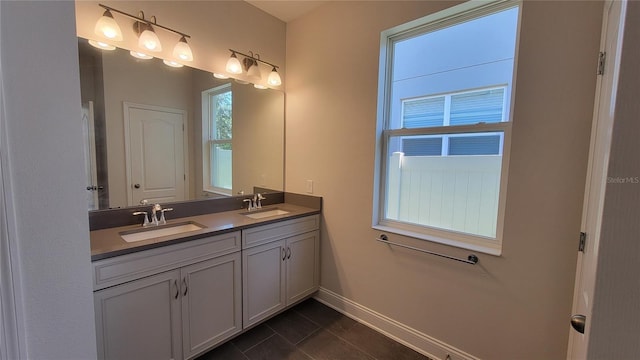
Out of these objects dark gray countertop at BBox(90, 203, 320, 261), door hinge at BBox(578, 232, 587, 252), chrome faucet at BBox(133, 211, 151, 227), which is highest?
door hinge at BBox(578, 232, 587, 252)

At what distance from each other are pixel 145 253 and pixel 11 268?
37.2 inches

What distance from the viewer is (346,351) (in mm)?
1935

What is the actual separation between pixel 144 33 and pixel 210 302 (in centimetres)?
181

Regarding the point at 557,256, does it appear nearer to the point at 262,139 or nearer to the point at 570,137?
the point at 570,137

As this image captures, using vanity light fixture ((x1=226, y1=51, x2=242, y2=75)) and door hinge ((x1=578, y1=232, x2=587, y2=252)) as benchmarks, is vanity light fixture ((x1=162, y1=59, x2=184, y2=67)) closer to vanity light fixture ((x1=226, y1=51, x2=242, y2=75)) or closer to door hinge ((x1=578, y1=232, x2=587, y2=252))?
vanity light fixture ((x1=226, y1=51, x2=242, y2=75))

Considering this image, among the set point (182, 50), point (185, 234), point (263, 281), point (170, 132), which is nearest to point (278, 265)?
point (263, 281)

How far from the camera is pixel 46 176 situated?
2.14 ft

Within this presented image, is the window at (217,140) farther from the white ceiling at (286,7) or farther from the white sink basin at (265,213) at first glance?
the white ceiling at (286,7)

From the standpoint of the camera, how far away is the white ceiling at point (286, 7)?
2.34 m

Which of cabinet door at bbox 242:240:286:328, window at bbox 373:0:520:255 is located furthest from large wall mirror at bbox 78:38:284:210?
window at bbox 373:0:520:255

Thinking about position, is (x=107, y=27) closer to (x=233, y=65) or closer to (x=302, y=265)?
(x=233, y=65)

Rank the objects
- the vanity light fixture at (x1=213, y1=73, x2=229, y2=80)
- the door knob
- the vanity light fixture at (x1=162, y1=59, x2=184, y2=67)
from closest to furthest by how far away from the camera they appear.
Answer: the door knob < the vanity light fixture at (x1=162, y1=59, x2=184, y2=67) < the vanity light fixture at (x1=213, y1=73, x2=229, y2=80)

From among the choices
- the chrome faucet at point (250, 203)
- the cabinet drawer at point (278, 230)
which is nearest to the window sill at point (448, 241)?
the cabinet drawer at point (278, 230)

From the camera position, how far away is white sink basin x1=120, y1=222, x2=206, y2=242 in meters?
1.73
